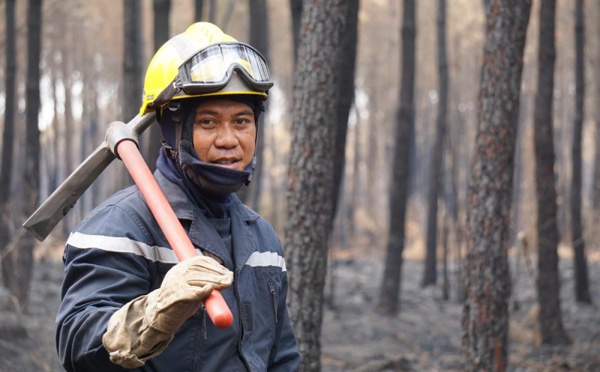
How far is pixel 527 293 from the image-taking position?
17234 mm

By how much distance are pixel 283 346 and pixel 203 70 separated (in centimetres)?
101

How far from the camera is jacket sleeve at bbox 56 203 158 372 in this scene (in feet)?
8.08

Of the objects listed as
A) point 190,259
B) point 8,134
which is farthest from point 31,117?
point 190,259

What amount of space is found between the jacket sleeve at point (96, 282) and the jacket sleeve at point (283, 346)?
25.2 inches

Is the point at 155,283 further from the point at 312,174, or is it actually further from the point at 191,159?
the point at 312,174

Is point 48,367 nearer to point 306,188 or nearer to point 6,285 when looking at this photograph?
point 306,188

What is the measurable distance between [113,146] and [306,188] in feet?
10.6

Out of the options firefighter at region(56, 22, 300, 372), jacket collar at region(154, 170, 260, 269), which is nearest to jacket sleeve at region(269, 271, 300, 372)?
firefighter at region(56, 22, 300, 372)

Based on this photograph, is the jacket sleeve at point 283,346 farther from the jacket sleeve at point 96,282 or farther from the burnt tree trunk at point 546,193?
the burnt tree trunk at point 546,193

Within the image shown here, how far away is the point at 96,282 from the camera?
2545 millimetres

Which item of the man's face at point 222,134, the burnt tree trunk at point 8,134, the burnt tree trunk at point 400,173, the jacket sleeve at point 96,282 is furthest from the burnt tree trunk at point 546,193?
the jacket sleeve at point 96,282

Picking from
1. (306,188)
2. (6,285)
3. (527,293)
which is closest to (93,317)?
(306,188)

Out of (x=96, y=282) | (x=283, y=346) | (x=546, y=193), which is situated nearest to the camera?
(x=96, y=282)

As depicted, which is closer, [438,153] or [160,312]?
[160,312]
